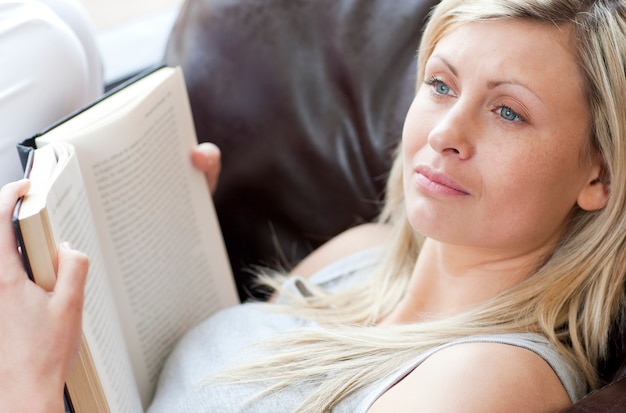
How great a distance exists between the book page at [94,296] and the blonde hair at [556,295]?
13 cm

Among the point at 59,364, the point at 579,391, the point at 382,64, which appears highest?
the point at 382,64

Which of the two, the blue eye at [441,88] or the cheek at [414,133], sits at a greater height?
the blue eye at [441,88]

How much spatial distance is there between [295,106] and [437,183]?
50 centimetres

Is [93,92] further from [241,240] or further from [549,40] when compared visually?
[549,40]

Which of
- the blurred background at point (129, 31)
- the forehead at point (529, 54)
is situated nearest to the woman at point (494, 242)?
the forehead at point (529, 54)

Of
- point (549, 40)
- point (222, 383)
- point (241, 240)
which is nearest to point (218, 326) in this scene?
point (222, 383)

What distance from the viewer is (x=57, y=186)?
816 millimetres

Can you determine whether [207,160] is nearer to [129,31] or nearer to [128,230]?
[128,230]

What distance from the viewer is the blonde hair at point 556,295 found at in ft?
2.92

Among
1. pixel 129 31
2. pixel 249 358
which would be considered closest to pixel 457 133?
pixel 249 358

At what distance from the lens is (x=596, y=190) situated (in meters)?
0.96

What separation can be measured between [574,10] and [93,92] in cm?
70

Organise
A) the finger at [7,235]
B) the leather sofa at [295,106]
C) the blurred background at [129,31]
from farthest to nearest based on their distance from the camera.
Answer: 1. the blurred background at [129,31]
2. the leather sofa at [295,106]
3. the finger at [7,235]

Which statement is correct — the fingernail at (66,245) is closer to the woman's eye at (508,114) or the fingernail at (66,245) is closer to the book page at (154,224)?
the book page at (154,224)
